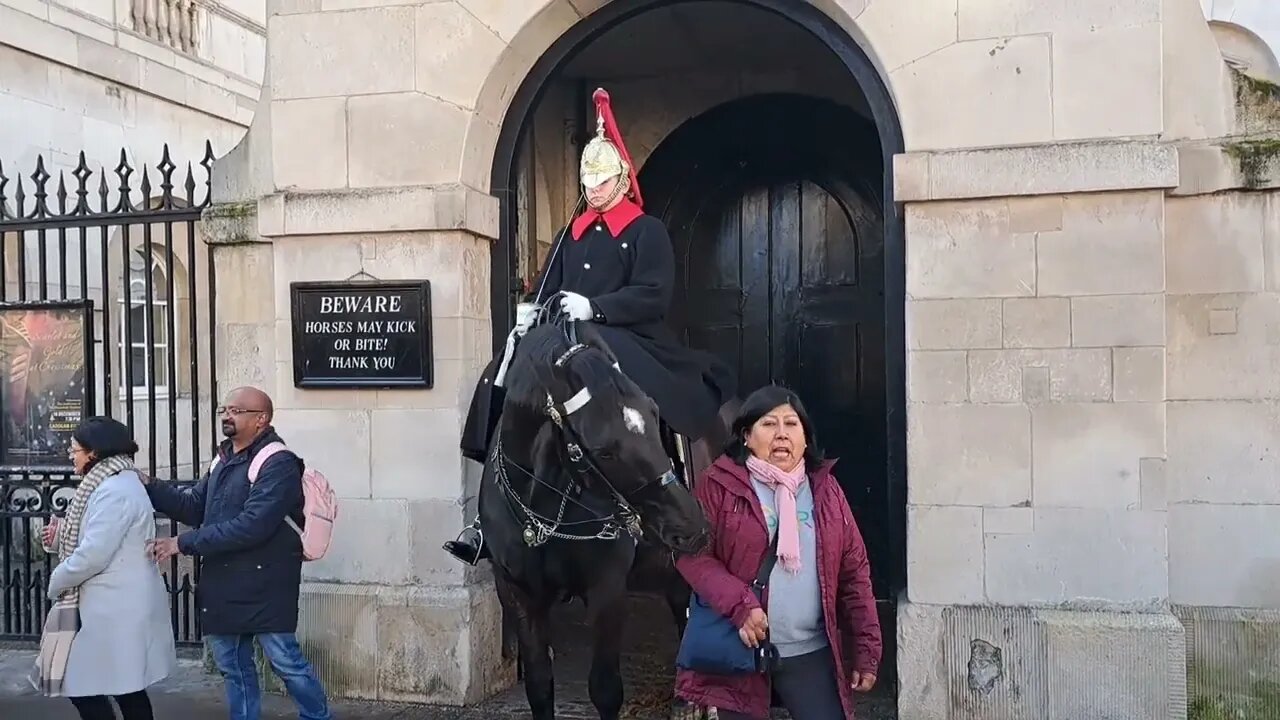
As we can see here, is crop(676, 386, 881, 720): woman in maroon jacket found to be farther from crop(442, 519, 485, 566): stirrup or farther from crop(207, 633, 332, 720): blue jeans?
crop(207, 633, 332, 720): blue jeans

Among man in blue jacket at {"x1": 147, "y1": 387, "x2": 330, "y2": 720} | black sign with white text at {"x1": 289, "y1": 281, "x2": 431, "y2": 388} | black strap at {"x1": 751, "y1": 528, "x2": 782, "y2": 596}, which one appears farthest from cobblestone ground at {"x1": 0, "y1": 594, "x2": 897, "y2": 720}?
black strap at {"x1": 751, "y1": 528, "x2": 782, "y2": 596}

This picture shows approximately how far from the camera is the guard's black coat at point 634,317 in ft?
15.0

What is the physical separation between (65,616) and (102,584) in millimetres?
198

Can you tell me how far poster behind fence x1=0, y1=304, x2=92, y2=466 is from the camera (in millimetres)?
6574

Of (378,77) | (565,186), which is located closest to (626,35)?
(565,186)

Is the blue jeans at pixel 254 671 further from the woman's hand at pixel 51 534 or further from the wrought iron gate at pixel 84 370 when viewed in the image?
the wrought iron gate at pixel 84 370

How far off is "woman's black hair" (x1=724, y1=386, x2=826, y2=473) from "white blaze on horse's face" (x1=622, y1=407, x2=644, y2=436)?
337 mm

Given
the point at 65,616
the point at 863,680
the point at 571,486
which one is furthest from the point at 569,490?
the point at 65,616

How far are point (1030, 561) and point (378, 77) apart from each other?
437 cm

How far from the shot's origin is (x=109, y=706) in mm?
4504

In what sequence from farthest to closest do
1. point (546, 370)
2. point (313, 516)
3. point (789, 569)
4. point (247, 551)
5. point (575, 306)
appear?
point (313, 516)
point (247, 551)
point (575, 306)
point (546, 370)
point (789, 569)

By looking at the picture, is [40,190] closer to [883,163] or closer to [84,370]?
[84,370]

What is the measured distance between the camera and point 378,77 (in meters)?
5.86

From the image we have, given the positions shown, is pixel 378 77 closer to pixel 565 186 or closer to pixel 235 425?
pixel 235 425
